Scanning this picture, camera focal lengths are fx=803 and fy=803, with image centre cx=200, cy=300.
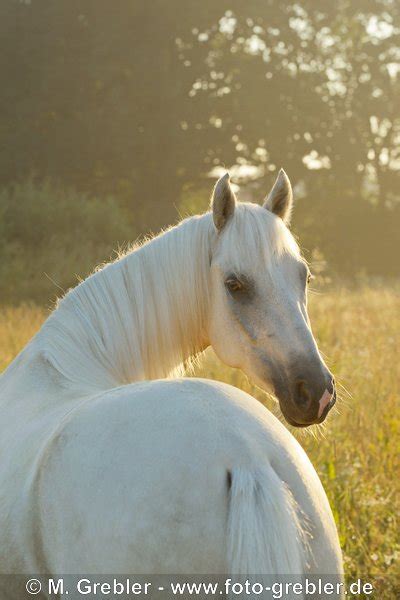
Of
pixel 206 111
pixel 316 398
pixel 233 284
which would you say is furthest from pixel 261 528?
pixel 206 111

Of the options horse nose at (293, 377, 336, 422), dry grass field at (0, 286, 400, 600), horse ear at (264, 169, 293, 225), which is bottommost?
dry grass field at (0, 286, 400, 600)

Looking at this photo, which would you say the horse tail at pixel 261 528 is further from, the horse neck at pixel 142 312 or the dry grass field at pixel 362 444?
the dry grass field at pixel 362 444

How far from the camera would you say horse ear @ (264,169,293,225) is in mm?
3562

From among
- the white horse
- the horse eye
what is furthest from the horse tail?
the horse eye

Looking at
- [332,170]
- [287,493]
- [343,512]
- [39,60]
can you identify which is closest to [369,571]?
[343,512]

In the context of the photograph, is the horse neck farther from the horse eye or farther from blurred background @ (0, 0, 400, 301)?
blurred background @ (0, 0, 400, 301)

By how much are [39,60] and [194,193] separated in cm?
719

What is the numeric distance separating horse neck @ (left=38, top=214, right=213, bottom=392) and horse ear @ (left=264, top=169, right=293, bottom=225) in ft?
1.00

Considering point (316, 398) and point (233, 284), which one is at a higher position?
point (233, 284)

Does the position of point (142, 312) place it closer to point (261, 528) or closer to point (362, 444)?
point (261, 528)

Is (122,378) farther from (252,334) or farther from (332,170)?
(332,170)

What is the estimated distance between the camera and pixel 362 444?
528 cm

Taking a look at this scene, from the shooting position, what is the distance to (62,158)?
26.7 m

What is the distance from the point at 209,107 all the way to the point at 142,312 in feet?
82.1
